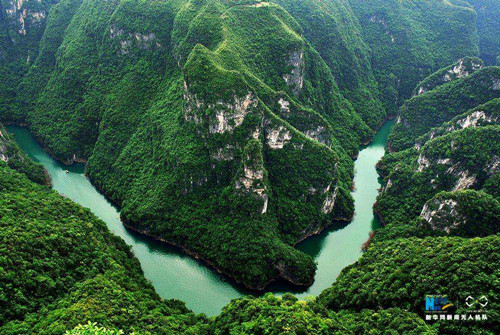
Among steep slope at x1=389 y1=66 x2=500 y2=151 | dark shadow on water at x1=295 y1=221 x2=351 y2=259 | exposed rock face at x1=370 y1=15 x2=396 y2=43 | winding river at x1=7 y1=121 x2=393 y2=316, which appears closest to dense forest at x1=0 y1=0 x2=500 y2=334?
steep slope at x1=389 y1=66 x2=500 y2=151

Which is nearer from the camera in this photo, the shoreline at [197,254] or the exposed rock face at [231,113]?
the shoreline at [197,254]

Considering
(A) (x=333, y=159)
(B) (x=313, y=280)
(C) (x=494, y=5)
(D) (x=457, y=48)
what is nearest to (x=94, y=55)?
(A) (x=333, y=159)

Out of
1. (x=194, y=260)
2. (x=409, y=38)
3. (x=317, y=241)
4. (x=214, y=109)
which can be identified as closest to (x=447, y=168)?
(x=317, y=241)
